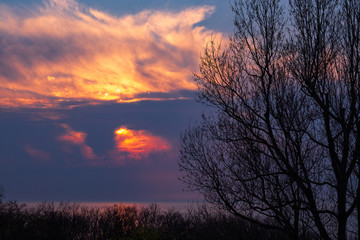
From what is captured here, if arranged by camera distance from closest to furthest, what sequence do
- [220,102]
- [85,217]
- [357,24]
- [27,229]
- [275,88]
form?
[357,24]
[275,88]
[220,102]
[27,229]
[85,217]

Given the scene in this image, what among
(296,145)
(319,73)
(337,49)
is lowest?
(296,145)

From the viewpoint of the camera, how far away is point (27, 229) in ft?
85.1

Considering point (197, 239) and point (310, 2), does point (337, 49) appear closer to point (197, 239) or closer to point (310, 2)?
point (310, 2)

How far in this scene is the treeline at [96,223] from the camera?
80.1 ft

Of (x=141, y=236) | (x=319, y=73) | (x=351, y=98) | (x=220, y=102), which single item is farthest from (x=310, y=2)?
(x=141, y=236)

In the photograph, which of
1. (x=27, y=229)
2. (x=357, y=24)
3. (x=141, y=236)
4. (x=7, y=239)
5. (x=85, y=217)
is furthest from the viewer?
(x=85, y=217)

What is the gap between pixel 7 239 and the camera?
2373 centimetres

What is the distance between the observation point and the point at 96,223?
29.5m

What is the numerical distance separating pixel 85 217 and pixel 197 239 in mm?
9255

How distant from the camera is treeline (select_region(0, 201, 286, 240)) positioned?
24.4 metres

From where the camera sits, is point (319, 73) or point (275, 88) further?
point (275, 88)

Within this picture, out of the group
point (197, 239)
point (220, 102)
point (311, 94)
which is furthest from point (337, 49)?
point (197, 239)

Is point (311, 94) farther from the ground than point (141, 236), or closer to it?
farther from the ground

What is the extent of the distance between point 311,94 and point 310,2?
302 centimetres
